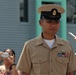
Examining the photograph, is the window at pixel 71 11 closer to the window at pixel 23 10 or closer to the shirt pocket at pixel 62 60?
the window at pixel 23 10

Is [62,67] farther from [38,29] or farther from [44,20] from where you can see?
[38,29]

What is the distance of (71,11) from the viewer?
569 inches

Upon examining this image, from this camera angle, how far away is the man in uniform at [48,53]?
3.56 metres

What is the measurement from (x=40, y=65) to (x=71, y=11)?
1102cm

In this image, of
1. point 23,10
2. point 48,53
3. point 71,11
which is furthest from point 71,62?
point 71,11

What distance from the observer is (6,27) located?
1323 centimetres

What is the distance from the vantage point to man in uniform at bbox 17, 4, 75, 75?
3559 mm

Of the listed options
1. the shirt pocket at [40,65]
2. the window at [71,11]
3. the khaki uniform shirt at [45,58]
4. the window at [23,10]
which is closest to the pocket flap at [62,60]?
the khaki uniform shirt at [45,58]

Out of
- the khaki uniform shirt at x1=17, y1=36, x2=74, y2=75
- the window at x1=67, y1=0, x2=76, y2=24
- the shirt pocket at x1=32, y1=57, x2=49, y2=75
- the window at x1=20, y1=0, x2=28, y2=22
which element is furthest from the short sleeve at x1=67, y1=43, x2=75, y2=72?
the window at x1=67, y1=0, x2=76, y2=24

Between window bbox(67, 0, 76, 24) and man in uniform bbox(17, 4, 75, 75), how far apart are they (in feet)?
35.1

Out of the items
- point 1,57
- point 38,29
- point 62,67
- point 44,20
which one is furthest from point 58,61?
point 38,29

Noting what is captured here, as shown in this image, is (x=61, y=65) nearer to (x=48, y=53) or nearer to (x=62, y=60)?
(x=62, y=60)

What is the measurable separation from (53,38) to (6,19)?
9694 millimetres

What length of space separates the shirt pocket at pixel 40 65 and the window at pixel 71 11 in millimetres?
10808
